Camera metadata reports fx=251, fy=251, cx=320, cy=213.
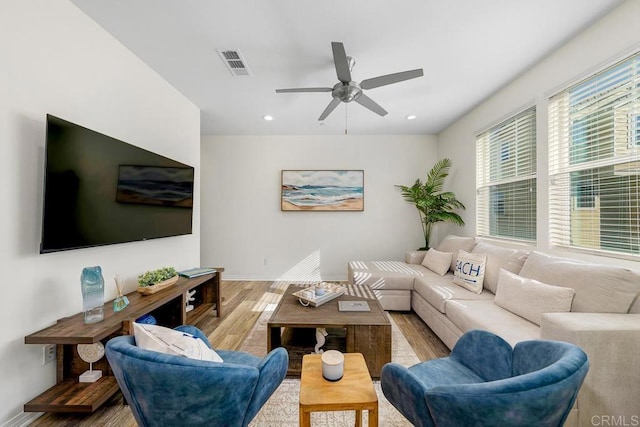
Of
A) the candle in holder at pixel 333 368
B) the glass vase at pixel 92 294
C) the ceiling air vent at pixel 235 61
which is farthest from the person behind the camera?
the ceiling air vent at pixel 235 61

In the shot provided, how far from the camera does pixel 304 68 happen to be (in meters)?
2.49

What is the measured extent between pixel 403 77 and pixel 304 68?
3.32 feet

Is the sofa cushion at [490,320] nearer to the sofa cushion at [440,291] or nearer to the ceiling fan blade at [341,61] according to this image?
the sofa cushion at [440,291]

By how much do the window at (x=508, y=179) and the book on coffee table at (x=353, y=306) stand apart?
1944 mm

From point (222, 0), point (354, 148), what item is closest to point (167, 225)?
point (222, 0)

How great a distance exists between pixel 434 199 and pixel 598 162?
2148mm

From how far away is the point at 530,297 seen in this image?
1.87 m

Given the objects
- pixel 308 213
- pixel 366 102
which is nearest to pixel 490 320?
pixel 366 102

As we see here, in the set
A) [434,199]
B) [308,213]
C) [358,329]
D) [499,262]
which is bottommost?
[358,329]

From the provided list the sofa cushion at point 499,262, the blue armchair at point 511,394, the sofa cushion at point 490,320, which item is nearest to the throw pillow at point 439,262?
the sofa cushion at point 499,262

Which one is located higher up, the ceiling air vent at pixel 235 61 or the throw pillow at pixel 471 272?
the ceiling air vent at pixel 235 61

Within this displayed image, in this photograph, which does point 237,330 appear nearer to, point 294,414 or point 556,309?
point 294,414

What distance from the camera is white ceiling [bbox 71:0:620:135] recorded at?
5.84ft

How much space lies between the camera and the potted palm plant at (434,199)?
4023mm
